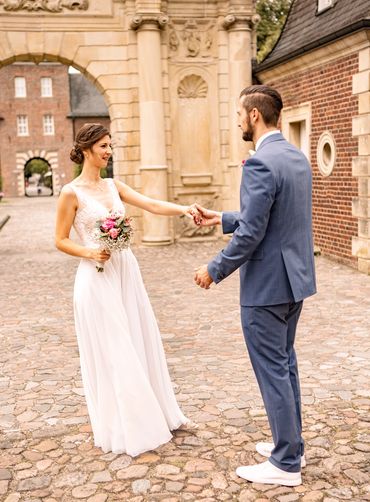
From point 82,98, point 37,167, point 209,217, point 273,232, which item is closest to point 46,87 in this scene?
point 82,98

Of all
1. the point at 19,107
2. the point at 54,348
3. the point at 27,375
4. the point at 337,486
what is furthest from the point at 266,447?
the point at 19,107

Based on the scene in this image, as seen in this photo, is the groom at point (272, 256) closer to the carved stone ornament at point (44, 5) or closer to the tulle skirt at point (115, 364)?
the tulle skirt at point (115, 364)

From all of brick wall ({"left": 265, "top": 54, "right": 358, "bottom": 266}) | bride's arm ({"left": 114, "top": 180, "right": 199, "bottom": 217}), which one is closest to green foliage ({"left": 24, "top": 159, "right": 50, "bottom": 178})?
brick wall ({"left": 265, "top": 54, "right": 358, "bottom": 266})

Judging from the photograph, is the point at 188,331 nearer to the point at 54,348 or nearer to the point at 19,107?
the point at 54,348

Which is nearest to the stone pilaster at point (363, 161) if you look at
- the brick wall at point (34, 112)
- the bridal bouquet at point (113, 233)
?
the bridal bouquet at point (113, 233)

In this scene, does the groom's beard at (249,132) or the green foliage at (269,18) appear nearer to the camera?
the groom's beard at (249,132)

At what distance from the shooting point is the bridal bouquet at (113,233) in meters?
3.96

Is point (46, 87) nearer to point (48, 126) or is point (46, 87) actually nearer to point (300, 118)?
point (48, 126)

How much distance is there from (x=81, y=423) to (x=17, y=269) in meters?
7.82

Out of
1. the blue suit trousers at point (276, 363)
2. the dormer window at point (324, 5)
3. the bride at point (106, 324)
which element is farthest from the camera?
the dormer window at point (324, 5)

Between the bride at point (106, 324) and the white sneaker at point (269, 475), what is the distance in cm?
69

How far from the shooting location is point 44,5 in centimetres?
1380

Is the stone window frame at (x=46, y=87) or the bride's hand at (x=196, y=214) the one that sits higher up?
the stone window frame at (x=46, y=87)

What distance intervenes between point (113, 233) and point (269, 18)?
22.2 m
